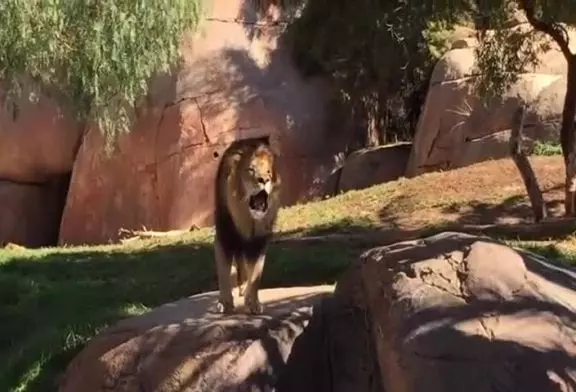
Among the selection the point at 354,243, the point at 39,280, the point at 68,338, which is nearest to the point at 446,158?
the point at 354,243

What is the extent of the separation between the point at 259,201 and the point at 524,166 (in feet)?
19.6

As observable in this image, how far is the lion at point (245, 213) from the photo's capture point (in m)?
6.55

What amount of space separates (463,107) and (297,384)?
10.9 m

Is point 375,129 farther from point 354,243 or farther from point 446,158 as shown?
point 354,243

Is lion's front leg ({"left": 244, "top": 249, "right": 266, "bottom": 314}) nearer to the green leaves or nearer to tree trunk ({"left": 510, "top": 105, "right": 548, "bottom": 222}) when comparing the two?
the green leaves

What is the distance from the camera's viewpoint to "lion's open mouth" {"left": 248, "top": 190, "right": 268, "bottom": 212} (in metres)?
6.58

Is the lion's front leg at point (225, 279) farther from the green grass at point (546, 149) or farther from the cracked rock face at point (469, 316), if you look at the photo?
the green grass at point (546, 149)

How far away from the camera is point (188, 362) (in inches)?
Result: 247

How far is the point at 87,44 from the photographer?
9.91 m

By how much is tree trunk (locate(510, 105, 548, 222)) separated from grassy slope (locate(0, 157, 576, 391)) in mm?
918

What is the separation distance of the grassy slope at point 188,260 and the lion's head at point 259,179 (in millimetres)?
2267

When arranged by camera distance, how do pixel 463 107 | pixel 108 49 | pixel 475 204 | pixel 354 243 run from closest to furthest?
pixel 108 49, pixel 354 243, pixel 475 204, pixel 463 107

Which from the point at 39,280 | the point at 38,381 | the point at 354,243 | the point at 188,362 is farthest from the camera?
the point at 354,243

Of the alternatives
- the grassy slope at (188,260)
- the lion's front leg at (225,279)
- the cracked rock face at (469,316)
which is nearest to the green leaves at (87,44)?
the grassy slope at (188,260)
